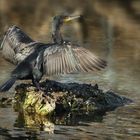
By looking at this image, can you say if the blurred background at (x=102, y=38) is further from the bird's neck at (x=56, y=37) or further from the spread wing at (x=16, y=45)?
the bird's neck at (x=56, y=37)

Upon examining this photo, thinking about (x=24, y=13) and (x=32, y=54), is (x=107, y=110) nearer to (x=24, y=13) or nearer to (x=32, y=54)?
(x=32, y=54)

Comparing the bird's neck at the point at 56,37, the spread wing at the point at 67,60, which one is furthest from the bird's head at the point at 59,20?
the spread wing at the point at 67,60

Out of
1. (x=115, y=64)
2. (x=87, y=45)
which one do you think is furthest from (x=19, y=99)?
(x=87, y=45)

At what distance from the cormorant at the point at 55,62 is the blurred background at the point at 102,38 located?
2.53ft

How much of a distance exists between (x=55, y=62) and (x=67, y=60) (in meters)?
0.23

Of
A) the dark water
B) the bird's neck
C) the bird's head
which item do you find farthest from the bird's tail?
the bird's head

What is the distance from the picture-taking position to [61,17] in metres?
14.4

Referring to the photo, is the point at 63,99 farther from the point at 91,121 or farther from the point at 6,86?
the point at 6,86

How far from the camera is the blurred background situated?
12.2m

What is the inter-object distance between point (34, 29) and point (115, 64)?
762 cm

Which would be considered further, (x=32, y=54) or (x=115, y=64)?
(x=115, y=64)

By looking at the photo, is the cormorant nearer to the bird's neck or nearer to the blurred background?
the bird's neck

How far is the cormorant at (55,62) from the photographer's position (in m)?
12.5

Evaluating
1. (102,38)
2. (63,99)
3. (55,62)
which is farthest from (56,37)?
(102,38)
